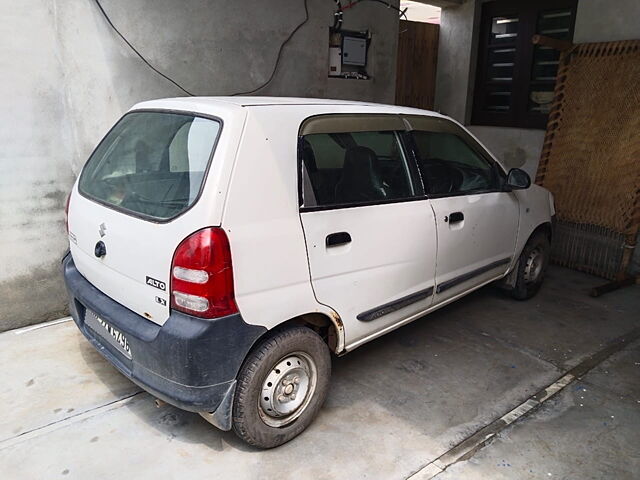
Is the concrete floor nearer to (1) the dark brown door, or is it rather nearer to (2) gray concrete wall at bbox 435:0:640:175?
(2) gray concrete wall at bbox 435:0:640:175

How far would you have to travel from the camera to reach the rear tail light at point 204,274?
7.07ft

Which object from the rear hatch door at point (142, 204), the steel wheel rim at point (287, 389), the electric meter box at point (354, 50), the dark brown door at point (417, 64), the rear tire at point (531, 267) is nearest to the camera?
the rear hatch door at point (142, 204)

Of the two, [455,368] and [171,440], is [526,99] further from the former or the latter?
[171,440]

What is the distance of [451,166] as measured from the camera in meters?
3.66

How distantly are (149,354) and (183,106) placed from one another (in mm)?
1213

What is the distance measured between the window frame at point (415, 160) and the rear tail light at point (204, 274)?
494 mm

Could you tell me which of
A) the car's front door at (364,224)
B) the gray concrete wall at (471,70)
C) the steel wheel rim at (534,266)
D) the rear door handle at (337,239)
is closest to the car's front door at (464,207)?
the car's front door at (364,224)

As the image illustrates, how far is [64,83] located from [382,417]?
302cm

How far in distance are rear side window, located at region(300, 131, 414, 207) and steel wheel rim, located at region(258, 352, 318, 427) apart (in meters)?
0.79

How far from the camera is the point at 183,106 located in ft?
8.59

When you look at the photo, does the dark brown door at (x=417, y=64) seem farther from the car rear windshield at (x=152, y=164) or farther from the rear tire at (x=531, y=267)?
the car rear windshield at (x=152, y=164)

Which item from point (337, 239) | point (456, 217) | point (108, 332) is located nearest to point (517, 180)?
point (456, 217)

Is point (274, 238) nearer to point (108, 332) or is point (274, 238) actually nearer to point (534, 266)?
point (108, 332)

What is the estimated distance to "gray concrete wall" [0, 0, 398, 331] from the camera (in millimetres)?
3436
